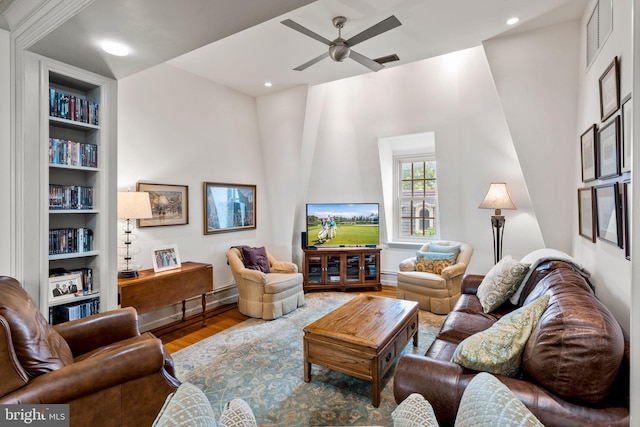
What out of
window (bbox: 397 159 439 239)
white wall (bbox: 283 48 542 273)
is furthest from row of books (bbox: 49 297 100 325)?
window (bbox: 397 159 439 239)

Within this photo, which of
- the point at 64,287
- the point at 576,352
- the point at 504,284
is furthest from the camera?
the point at 504,284

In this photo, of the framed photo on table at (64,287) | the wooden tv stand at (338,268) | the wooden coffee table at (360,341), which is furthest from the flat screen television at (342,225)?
the framed photo on table at (64,287)

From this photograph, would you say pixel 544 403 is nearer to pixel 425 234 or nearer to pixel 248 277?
pixel 248 277

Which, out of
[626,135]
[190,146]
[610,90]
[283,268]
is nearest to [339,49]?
[610,90]

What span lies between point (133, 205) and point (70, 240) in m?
0.69

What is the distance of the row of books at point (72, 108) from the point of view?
2111 millimetres

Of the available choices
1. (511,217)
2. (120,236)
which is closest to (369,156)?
(511,217)

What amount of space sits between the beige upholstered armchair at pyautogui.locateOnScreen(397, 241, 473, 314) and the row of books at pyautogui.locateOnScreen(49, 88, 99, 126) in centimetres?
361

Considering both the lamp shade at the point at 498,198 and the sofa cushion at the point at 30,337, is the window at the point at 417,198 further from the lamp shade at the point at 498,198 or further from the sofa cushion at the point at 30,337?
the sofa cushion at the point at 30,337

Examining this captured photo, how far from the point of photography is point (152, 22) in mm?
1619

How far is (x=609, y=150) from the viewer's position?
6.36 feet

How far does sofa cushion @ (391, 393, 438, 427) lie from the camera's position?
0.81 metres

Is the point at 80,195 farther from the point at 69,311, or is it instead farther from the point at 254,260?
the point at 254,260

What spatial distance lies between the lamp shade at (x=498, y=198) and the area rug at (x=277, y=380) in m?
1.60
